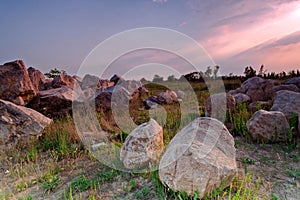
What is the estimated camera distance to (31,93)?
712 centimetres

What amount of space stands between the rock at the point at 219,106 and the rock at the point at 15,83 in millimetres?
5062

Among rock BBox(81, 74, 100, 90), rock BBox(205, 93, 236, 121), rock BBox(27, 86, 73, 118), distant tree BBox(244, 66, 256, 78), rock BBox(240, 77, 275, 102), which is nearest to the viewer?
rock BBox(205, 93, 236, 121)

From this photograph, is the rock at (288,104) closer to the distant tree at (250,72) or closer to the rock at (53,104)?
the rock at (53,104)

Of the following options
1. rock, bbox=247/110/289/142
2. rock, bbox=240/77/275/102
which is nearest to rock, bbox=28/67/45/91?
rock, bbox=247/110/289/142

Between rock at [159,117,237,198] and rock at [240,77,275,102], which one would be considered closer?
rock at [159,117,237,198]

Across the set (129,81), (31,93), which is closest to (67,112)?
(31,93)

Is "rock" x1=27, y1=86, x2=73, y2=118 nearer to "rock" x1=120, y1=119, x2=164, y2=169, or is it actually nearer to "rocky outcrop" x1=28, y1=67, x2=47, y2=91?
"rocky outcrop" x1=28, y1=67, x2=47, y2=91

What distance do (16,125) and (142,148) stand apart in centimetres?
315

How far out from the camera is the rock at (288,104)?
4.75 meters

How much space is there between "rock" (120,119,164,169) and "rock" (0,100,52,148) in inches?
107

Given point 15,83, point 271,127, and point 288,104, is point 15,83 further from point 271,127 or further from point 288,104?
point 288,104

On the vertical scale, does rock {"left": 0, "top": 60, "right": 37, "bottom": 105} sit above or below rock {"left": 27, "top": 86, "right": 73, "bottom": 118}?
above

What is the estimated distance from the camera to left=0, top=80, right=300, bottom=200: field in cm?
269

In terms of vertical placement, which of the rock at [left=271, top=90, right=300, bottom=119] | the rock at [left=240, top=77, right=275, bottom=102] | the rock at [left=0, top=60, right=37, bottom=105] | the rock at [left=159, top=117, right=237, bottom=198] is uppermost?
the rock at [left=0, top=60, right=37, bottom=105]
